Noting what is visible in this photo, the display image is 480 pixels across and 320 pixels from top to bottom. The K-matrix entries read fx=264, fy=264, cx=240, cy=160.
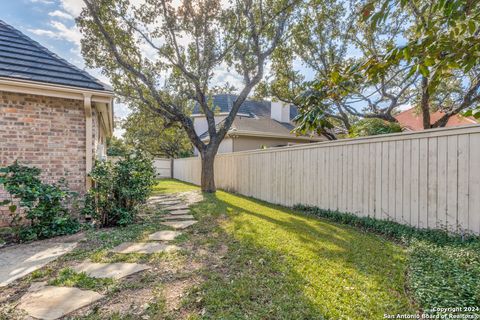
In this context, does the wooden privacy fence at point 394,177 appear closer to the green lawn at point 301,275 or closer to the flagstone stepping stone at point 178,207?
the green lawn at point 301,275

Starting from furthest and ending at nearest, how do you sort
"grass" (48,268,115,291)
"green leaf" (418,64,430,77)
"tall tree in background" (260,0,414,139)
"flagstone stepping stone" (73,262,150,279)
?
"tall tree in background" (260,0,414,139), "flagstone stepping stone" (73,262,150,279), "grass" (48,268,115,291), "green leaf" (418,64,430,77)

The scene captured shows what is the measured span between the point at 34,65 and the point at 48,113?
46.4 inches

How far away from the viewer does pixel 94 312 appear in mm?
2215

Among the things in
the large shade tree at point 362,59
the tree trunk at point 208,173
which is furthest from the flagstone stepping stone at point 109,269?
the tree trunk at point 208,173

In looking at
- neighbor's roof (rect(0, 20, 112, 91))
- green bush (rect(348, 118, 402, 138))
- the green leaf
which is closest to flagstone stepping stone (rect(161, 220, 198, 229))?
neighbor's roof (rect(0, 20, 112, 91))

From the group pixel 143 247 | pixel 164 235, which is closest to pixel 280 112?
pixel 164 235

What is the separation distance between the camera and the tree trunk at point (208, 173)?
33.6 ft

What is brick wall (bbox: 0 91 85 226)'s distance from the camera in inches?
203

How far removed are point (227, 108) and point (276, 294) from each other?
18432 millimetres

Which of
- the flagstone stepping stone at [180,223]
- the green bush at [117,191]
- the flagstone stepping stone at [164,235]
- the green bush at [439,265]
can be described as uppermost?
the green bush at [117,191]

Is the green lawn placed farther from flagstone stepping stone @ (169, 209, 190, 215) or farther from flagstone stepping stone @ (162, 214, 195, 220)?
flagstone stepping stone @ (169, 209, 190, 215)

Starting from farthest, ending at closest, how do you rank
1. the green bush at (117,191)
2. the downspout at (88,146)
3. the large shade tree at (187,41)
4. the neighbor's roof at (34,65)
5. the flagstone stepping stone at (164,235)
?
the large shade tree at (187,41), the downspout at (88,146), the green bush at (117,191), the neighbor's roof at (34,65), the flagstone stepping stone at (164,235)

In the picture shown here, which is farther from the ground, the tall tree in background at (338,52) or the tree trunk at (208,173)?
the tall tree in background at (338,52)

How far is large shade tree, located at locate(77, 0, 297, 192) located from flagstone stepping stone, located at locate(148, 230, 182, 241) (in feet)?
17.9
